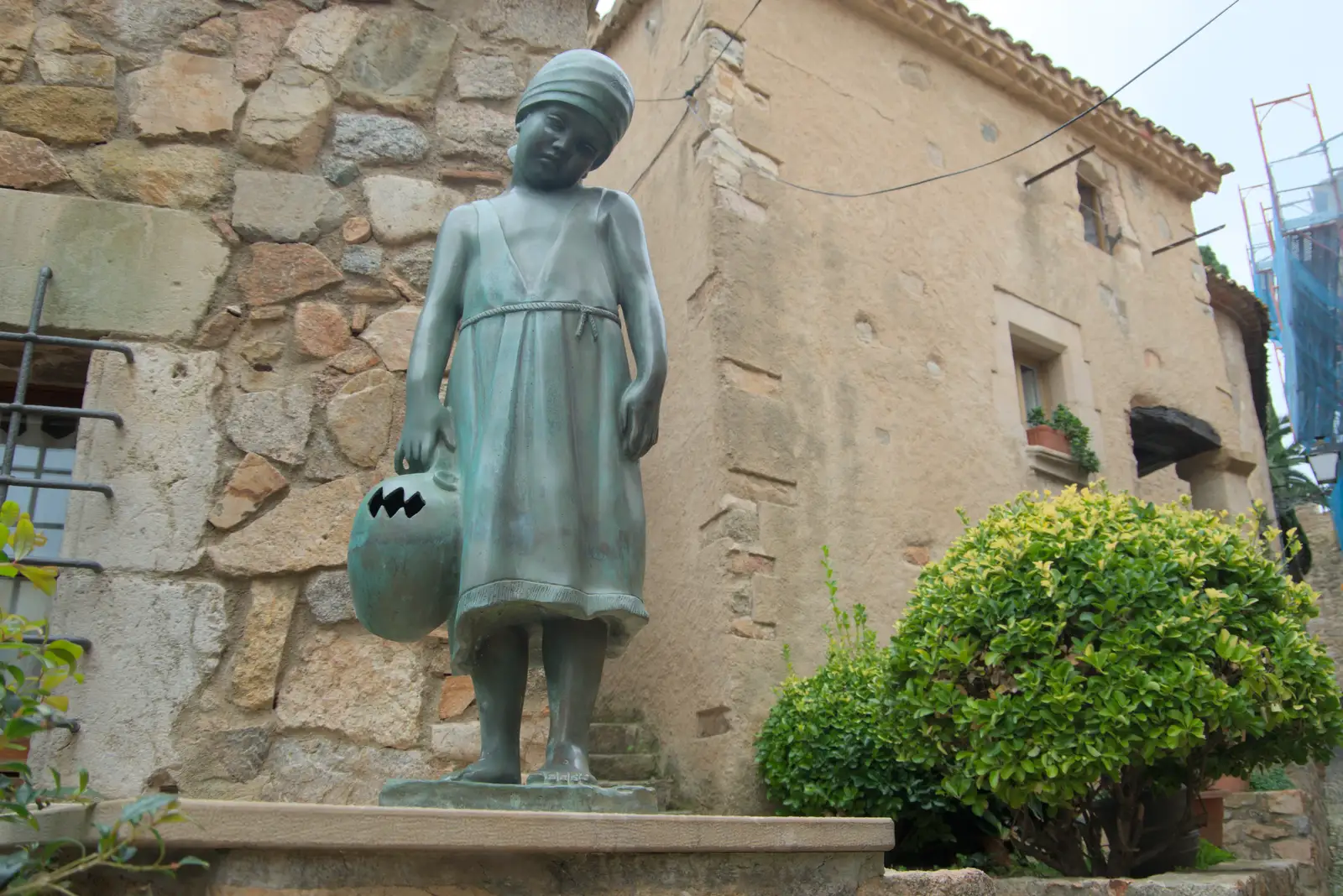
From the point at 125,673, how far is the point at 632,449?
172 centimetres

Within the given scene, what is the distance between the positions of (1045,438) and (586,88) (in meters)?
5.90

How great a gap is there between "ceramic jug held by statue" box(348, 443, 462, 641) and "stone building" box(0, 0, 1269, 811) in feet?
3.66

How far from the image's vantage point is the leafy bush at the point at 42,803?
153cm

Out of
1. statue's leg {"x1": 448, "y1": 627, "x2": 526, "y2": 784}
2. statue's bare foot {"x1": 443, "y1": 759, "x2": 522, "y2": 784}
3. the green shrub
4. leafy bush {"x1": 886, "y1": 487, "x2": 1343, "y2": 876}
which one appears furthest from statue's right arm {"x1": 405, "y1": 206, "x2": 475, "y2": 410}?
the green shrub

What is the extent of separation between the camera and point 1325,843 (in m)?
6.77

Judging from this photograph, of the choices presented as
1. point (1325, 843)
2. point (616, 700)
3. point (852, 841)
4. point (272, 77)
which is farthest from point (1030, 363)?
point (852, 841)

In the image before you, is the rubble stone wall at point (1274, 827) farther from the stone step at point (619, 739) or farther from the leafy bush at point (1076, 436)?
the stone step at point (619, 739)

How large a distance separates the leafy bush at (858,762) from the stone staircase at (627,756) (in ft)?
2.50

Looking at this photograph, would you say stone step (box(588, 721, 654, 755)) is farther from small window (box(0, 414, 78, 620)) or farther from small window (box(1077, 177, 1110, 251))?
small window (box(1077, 177, 1110, 251))

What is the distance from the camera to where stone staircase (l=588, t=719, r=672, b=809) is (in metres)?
5.63

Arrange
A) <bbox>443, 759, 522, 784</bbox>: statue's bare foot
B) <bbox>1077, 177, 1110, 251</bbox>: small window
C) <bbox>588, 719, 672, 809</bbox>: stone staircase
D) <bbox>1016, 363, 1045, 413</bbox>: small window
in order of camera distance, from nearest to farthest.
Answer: <bbox>443, 759, 522, 784</bbox>: statue's bare foot → <bbox>588, 719, 672, 809</bbox>: stone staircase → <bbox>1016, 363, 1045, 413</bbox>: small window → <bbox>1077, 177, 1110, 251</bbox>: small window

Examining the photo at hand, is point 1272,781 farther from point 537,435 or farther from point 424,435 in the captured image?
point 424,435

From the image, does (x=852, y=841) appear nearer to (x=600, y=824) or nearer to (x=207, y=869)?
(x=600, y=824)

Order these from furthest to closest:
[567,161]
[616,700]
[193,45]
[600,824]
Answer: [616,700] < [193,45] < [567,161] < [600,824]
